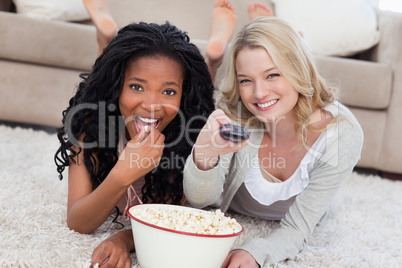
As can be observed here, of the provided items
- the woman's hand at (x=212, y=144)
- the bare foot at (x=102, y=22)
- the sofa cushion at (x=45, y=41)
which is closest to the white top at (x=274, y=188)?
the woman's hand at (x=212, y=144)

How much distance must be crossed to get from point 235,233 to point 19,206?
0.62 metres

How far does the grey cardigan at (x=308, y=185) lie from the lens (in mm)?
1001

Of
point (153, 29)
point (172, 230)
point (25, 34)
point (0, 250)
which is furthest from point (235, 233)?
point (25, 34)

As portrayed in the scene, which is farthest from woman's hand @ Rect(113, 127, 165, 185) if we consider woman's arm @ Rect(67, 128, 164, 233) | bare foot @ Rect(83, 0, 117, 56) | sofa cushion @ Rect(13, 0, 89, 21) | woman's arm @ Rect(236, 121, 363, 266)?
sofa cushion @ Rect(13, 0, 89, 21)

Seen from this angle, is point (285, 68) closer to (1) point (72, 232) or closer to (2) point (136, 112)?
(2) point (136, 112)

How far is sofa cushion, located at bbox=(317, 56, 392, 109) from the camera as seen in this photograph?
1.90m

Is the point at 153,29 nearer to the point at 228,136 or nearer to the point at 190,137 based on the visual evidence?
the point at 190,137

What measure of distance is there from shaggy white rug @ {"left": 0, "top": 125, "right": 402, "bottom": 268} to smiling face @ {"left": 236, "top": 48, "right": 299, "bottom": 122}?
13.0 inches

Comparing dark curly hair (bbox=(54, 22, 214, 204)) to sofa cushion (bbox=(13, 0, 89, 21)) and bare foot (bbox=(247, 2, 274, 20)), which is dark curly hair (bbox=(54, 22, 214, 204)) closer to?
bare foot (bbox=(247, 2, 274, 20))

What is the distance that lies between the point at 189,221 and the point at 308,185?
0.42 m

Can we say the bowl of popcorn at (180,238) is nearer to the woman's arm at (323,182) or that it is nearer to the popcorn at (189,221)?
the popcorn at (189,221)

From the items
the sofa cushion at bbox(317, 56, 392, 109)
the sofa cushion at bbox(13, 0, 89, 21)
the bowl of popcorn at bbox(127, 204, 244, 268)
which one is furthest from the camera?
the sofa cushion at bbox(13, 0, 89, 21)

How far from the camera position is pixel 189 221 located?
83 centimetres

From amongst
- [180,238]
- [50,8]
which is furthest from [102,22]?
[180,238]
